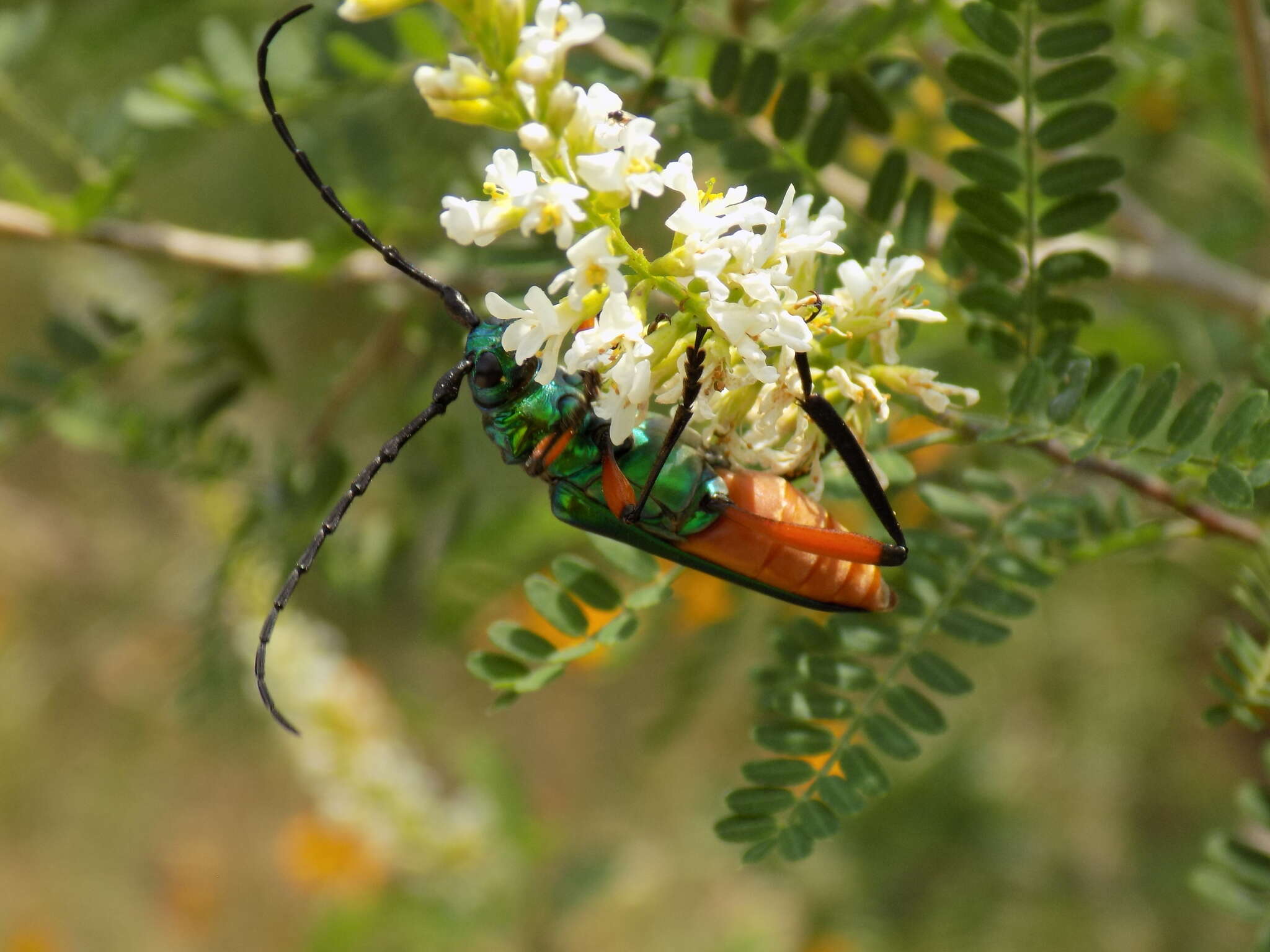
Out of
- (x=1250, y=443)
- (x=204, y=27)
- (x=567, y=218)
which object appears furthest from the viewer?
(x=204, y=27)

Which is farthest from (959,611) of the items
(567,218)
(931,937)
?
(931,937)

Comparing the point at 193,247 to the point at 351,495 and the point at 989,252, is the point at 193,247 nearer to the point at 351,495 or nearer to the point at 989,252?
the point at 351,495

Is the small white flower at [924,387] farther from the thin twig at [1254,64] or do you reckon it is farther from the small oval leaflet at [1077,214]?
the thin twig at [1254,64]

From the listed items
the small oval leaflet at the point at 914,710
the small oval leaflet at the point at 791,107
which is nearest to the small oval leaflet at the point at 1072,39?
the small oval leaflet at the point at 791,107

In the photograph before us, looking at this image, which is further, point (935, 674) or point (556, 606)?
point (556, 606)

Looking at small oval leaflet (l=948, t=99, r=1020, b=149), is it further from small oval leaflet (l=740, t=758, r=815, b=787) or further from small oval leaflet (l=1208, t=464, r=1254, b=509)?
small oval leaflet (l=740, t=758, r=815, b=787)

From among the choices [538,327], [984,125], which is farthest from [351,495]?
[984,125]

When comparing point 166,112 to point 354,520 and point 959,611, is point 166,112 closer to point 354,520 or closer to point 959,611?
point 354,520
